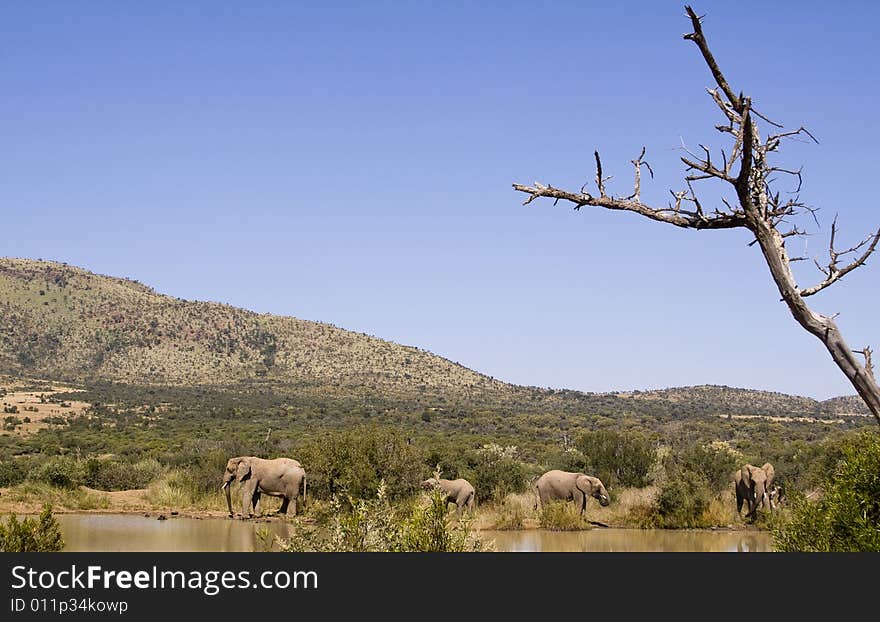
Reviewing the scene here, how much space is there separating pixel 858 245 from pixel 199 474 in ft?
75.2

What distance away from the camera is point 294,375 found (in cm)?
9450

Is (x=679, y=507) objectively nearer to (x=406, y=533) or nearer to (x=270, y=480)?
(x=270, y=480)

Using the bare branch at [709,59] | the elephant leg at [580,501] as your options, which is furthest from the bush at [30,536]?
the elephant leg at [580,501]

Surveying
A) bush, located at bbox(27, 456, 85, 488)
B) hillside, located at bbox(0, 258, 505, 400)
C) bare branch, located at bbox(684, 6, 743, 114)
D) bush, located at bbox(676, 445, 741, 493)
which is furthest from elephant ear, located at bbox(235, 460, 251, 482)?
hillside, located at bbox(0, 258, 505, 400)

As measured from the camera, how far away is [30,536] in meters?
11.6

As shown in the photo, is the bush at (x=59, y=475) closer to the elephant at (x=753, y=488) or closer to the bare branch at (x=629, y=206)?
the elephant at (x=753, y=488)

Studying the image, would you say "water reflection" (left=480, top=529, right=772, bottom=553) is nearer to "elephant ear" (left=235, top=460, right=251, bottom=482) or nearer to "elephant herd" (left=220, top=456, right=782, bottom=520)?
"elephant herd" (left=220, top=456, right=782, bottom=520)

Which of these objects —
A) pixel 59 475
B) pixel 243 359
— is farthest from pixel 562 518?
pixel 243 359

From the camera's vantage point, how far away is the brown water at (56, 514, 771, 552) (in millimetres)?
18953

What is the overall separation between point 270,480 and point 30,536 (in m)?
13.3

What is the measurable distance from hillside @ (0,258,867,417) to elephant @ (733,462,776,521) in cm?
5592

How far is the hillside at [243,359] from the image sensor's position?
300ft
